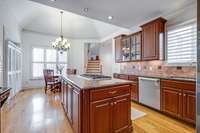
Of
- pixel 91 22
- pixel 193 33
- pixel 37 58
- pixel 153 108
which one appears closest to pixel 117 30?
pixel 91 22

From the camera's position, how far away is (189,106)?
2.56m

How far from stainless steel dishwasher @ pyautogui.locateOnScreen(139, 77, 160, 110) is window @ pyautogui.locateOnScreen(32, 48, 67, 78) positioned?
5092mm

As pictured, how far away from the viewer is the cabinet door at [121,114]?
2.02m

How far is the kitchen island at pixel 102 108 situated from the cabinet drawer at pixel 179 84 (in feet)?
4.32

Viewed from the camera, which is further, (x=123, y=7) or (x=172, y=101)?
(x=123, y=7)

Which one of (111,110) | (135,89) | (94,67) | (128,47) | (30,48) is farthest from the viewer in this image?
(94,67)

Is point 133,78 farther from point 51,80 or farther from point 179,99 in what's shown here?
point 51,80

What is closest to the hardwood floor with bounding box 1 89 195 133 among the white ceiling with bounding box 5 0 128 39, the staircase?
the white ceiling with bounding box 5 0 128 39

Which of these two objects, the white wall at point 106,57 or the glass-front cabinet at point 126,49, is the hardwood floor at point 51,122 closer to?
the glass-front cabinet at point 126,49

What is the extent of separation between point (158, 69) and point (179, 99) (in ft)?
4.46

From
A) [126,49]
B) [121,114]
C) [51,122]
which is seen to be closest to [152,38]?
[126,49]

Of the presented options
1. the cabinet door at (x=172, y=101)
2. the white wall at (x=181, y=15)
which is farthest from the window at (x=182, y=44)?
the cabinet door at (x=172, y=101)

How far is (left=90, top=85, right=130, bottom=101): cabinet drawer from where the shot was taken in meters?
1.79

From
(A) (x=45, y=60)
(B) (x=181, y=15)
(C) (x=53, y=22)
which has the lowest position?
(A) (x=45, y=60)
